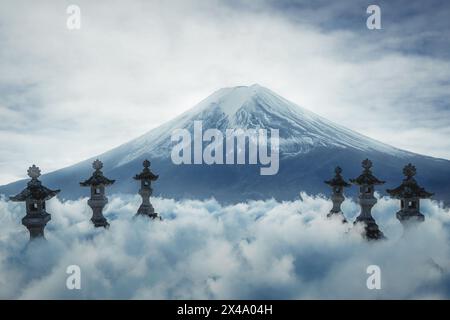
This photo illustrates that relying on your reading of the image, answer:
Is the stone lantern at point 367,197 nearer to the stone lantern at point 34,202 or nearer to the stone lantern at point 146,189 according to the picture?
the stone lantern at point 146,189

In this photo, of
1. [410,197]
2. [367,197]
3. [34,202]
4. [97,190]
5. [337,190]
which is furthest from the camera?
[337,190]

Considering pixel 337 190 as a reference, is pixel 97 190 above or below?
below

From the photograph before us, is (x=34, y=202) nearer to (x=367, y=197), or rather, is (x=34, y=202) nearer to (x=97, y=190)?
(x=97, y=190)

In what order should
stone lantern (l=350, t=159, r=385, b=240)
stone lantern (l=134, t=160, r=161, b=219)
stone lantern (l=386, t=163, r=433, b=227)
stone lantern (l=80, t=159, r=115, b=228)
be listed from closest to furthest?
stone lantern (l=386, t=163, r=433, b=227), stone lantern (l=350, t=159, r=385, b=240), stone lantern (l=80, t=159, r=115, b=228), stone lantern (l=134, t=160, r=161, b=219)

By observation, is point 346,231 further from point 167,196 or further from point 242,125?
point 242,125

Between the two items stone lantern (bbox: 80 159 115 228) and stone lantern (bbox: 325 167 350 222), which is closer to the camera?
stone lantern (bbox: 80 159 115 228)

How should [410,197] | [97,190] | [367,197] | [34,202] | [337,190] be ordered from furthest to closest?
[337,190] < [97,190] < [367,197] < [410,197] < [34,202]

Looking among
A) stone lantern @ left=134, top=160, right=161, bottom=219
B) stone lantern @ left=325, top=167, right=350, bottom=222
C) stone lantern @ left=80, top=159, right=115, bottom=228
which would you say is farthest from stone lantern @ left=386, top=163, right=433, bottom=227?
stone lantern @ left=80, top=159, right=115, bottom=228

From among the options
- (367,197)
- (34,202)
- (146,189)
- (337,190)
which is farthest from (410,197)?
(34,202)

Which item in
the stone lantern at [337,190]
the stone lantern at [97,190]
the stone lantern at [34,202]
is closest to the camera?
the stone lantern at [34,202]

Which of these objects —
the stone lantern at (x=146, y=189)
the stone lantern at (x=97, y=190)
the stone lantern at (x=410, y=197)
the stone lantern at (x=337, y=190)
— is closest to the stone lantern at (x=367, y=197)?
the stone lantern at (x=410, y=197)

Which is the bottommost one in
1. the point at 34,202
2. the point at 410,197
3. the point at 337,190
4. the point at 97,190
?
the point at 34,202

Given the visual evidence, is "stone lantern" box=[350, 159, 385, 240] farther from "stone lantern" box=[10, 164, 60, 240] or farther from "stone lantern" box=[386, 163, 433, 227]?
"stone lantern" box=[10, 164, 60, 240]
